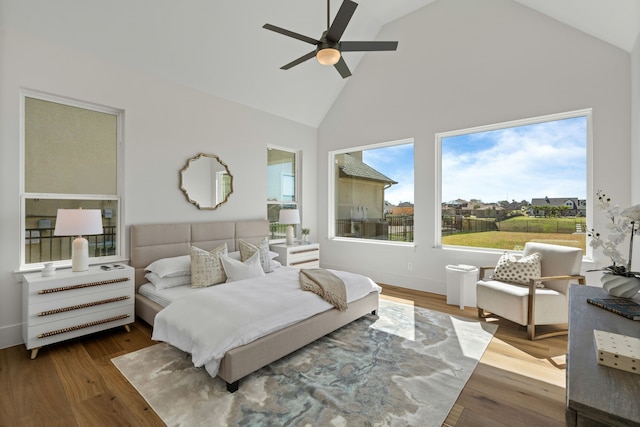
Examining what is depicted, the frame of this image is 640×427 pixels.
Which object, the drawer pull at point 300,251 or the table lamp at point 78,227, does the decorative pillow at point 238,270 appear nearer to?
the table lamp at point 78,227

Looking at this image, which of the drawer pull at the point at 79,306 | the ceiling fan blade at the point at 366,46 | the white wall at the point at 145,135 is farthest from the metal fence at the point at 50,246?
the ceiling fan blade at the point at 366,46

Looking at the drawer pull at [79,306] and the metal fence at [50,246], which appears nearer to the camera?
Result: the drawer pull at [79,306]

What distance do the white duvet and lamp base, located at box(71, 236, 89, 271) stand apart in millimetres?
1102

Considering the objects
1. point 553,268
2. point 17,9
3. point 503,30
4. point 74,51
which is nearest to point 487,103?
point 503,30

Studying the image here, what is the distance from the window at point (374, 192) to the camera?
17.0 feet

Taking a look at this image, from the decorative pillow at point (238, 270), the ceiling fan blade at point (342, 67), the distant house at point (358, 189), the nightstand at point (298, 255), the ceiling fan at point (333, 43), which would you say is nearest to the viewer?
the ceiling fan at point (333, 43)

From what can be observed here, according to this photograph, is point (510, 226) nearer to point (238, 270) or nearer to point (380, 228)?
point (380, 228)

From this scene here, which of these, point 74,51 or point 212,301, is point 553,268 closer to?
point 212,301

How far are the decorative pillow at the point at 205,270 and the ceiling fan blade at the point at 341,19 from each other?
262 centimetres

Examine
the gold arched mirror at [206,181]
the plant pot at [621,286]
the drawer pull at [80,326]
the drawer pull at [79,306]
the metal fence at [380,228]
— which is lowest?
the drawer pull at [80,326]

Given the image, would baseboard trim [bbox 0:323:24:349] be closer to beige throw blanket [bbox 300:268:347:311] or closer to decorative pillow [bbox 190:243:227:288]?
decorative pillow [bbox 190:243:227:288]

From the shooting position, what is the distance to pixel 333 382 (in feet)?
7.56

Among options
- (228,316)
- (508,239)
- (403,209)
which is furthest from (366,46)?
(508,239)

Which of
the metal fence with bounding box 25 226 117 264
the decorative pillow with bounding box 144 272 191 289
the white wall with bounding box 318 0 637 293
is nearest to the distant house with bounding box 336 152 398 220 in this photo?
the white wall with bounding box 318 0 637 293
